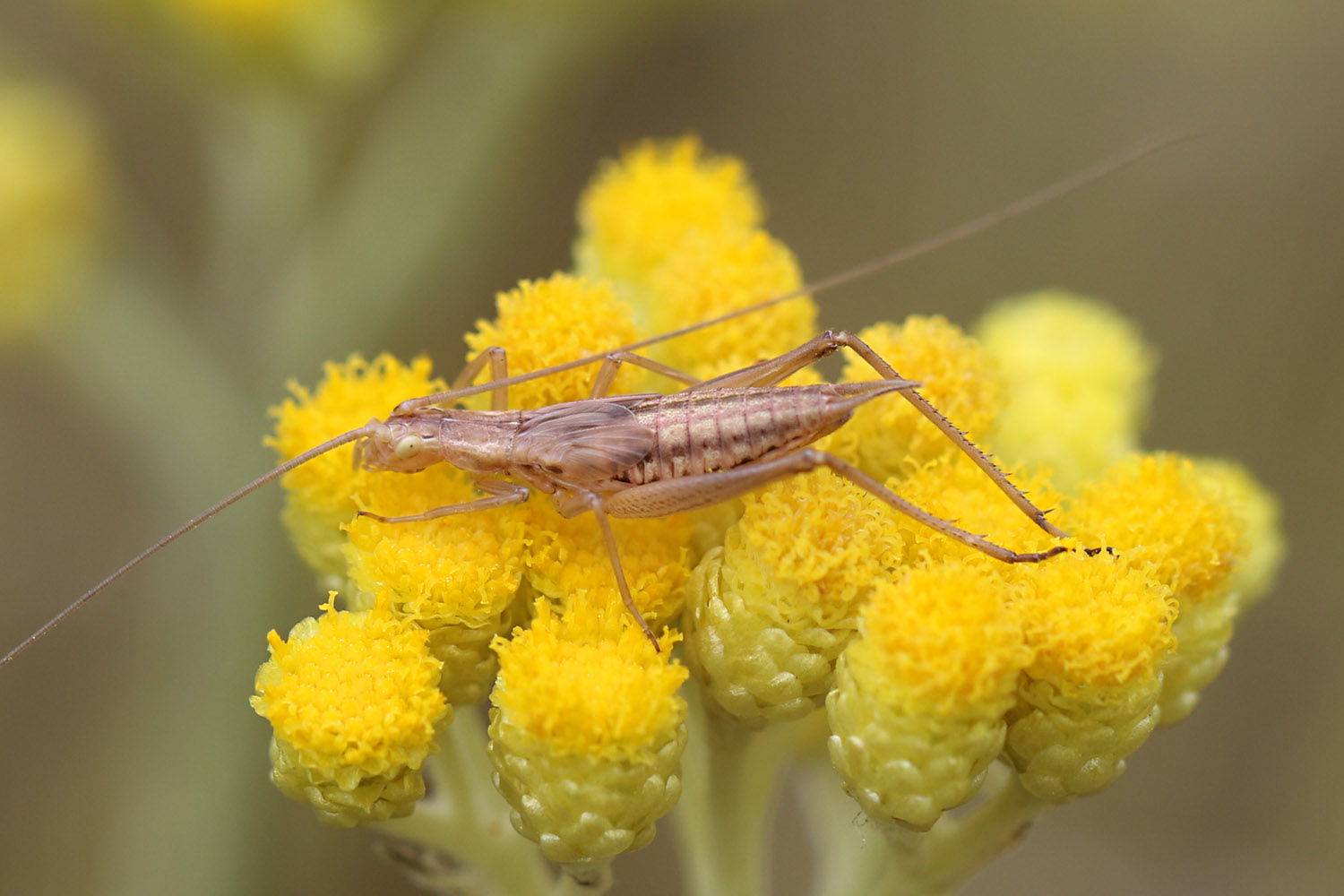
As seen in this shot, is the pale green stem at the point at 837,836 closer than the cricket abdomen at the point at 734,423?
No

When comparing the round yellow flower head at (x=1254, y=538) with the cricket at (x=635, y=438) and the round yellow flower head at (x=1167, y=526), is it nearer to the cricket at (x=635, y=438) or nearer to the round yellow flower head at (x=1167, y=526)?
the round yellow flower head at (x=1167, y=526)

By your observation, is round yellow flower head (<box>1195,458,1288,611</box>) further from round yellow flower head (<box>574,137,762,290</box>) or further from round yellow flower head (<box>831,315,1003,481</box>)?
round yellow flower head (<box>574,137,762,290</box>)

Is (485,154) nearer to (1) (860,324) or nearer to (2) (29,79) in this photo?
(1) (860,324)

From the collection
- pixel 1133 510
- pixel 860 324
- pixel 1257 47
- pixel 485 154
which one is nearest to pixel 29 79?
pixel 485 154

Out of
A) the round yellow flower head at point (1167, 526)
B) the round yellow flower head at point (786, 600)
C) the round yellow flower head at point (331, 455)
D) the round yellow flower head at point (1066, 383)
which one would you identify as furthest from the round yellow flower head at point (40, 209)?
the round yellow flower head at point (1167, 526)

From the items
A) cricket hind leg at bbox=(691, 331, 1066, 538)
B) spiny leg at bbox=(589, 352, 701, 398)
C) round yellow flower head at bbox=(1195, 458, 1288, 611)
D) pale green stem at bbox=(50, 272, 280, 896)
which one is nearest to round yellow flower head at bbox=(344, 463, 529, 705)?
spiny leg at bbox=(589, 352, 701, 398)
